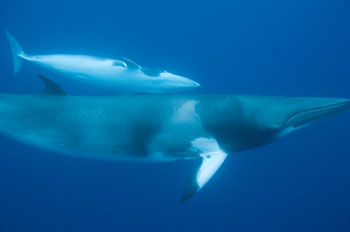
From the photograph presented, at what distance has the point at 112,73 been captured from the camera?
24.7 feet

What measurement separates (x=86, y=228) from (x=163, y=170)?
3474 mm

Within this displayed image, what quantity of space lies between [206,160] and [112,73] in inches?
160

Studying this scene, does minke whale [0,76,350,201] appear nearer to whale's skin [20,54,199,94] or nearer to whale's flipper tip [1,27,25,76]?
whale's skin [20,54,199,94]

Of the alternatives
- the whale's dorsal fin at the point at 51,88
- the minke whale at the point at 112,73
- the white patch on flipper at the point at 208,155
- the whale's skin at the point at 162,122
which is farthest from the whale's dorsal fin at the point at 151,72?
the white patch on flipper at the point at 208,155

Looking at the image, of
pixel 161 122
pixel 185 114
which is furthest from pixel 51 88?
pixel 185 114

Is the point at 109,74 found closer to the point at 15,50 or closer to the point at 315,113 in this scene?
the point at 15,50

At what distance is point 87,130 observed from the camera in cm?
487

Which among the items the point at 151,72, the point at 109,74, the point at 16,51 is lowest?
the point at 109,74

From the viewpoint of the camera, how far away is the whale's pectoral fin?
4.52m

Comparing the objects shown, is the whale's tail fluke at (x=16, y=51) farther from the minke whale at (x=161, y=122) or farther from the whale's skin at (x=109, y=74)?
the minke whale at (x=161, y=122)

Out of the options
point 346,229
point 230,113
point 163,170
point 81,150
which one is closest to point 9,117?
point 81,150

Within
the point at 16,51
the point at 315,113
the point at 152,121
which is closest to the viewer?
the point at 315,113

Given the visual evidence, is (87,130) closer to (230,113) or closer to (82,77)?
(230,113)

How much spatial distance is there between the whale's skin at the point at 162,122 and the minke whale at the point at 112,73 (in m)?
2.64
